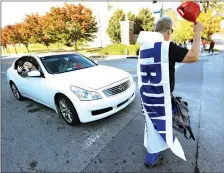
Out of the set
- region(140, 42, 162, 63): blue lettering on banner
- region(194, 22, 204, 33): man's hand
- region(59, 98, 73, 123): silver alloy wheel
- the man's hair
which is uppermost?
the man's hair

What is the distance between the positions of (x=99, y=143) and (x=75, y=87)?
1.05 m

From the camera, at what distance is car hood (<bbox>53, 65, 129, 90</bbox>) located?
325 centimetres

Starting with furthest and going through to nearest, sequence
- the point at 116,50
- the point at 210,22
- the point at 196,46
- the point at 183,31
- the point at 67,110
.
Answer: the point at 210,22
the point at 183,31
the point at 116,50
the point at 67,110
the point at 196,46

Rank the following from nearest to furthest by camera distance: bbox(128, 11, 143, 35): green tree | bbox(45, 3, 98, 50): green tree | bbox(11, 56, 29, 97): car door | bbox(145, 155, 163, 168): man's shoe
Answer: bbox(145, 155, 163, 168): man's shoe → bbox(11, 56, 29, 97): car door → bbox(45, 3, 98, 50): green tree → bbox(128, 11, 143, 35): green tree

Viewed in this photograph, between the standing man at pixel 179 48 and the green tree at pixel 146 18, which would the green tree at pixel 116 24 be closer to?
the green tree at pixel 146 18

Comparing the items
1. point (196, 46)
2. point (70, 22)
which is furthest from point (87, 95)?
point (70, 22)

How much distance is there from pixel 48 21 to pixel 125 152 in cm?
2611

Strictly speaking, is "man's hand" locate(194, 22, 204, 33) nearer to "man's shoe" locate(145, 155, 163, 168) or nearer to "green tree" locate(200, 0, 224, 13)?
"man's shoe" locate(145, 155, 163, 168)

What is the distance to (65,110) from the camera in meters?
3.39

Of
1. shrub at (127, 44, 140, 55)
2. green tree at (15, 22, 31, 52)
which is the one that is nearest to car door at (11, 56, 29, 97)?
shrub at (127, 44, 140, 55)

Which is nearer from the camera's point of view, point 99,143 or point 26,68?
point 99,143

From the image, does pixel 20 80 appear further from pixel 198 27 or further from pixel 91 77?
pixel 198 27

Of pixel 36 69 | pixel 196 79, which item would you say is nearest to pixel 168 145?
pixel 36 69

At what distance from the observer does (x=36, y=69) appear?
4129 mm
